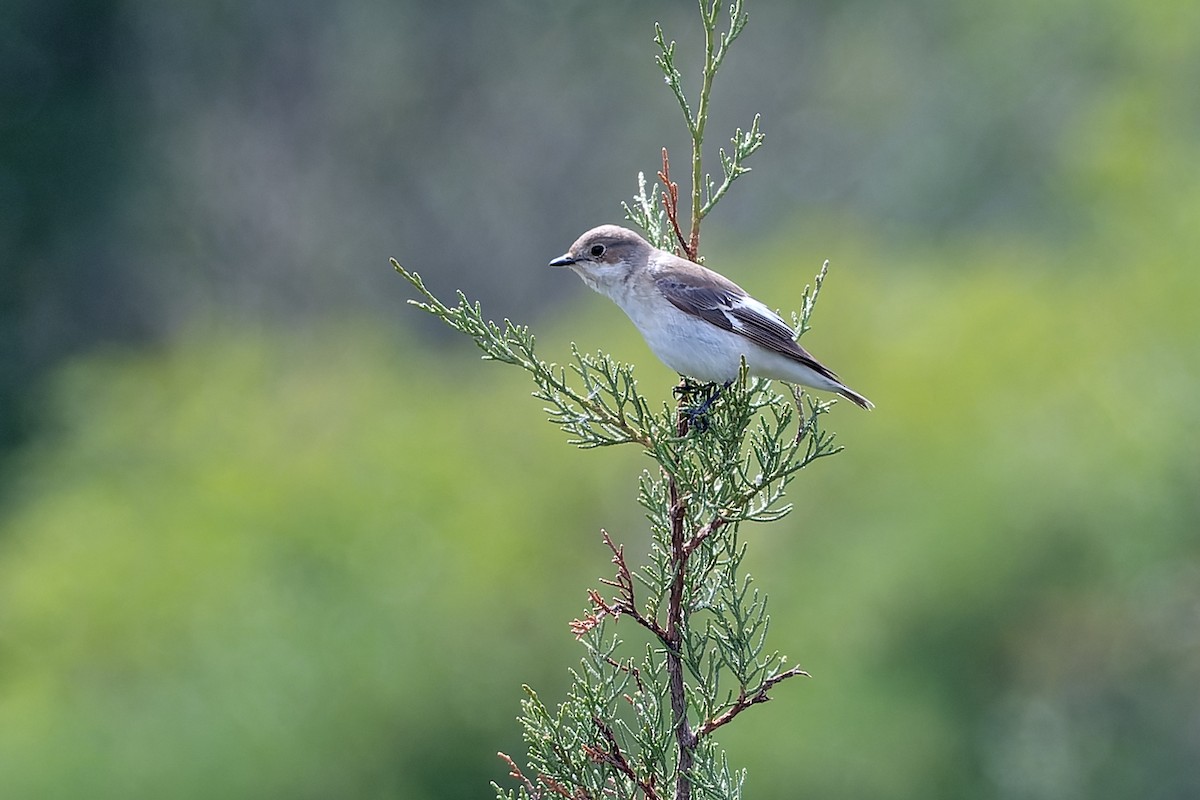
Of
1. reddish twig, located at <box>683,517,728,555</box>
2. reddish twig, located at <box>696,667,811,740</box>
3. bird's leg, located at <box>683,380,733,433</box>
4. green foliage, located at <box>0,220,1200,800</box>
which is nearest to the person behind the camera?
reddish twig, located at <box>696,667,811,740</box>

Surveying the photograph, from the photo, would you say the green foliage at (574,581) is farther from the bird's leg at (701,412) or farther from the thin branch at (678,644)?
the thin branch at (678,644)

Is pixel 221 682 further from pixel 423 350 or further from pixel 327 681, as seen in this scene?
pixel 423 350

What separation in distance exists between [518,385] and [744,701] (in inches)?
470

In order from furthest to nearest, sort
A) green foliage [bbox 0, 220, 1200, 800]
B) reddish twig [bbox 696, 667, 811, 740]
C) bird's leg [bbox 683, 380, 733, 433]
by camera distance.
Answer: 1. green foliage [bbox 0, 220, 1200, 800]
2. bird's leg [bbox 683, 380, 733, 433]
3. reddish twig [bbox 696, 667, 811, 740]

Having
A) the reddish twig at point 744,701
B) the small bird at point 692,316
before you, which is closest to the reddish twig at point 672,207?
the small bird at point 692,316

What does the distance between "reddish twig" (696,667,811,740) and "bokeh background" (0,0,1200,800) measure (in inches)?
255

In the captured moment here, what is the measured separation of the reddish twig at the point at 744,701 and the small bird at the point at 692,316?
1197 mm

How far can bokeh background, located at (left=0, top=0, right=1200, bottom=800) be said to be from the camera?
11.8 metres

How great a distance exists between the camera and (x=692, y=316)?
18.1ft

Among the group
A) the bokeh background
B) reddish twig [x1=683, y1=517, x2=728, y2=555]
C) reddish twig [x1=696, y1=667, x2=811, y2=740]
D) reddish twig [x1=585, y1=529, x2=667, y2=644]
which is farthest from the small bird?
the bokeh background

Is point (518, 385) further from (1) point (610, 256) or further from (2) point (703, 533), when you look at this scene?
(2) point (703, 533)

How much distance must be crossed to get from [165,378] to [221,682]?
22.6 ft

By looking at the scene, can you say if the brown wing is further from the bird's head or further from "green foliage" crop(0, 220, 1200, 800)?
"green foliage" crop(0, 220, 1200, 800)

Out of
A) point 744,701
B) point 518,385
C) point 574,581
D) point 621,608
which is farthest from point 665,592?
point 518,385
